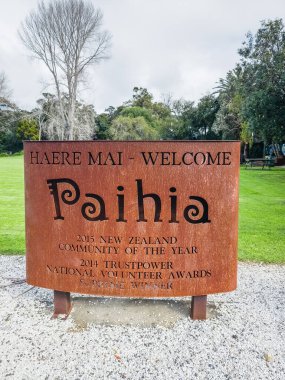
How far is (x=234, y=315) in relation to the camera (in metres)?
3.71

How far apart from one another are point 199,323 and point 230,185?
141cm

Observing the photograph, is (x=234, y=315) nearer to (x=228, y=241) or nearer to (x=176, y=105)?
(x=228, y=241)

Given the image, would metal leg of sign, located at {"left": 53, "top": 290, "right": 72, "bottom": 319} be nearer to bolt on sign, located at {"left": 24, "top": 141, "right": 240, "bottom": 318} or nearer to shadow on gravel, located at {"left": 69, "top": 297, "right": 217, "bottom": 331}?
shadow on gravel, located at {"left": 69, "top": 297, "right": 217, "bottom": 331}

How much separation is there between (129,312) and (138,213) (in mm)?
1150

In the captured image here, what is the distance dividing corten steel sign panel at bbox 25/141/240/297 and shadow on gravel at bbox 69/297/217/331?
0.33 meters

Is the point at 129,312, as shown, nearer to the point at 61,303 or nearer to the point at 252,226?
the point at 61,303

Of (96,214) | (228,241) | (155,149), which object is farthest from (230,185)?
(96,214)

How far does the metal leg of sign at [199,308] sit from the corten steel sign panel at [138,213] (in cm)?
13

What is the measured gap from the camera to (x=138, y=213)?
336cm

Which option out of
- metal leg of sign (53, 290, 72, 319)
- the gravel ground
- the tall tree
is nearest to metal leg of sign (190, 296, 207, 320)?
the gravel ground

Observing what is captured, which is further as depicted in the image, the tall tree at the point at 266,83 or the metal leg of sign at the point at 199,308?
the tall tree at the point at 266,83

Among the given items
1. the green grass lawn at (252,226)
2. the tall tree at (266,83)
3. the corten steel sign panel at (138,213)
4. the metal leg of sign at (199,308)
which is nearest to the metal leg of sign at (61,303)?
the corten steel sign panel at (138,213)

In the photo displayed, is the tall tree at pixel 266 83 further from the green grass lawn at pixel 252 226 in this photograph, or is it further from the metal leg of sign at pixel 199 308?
the metal leg of sign at pixel 199 308

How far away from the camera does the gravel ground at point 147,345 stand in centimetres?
275
